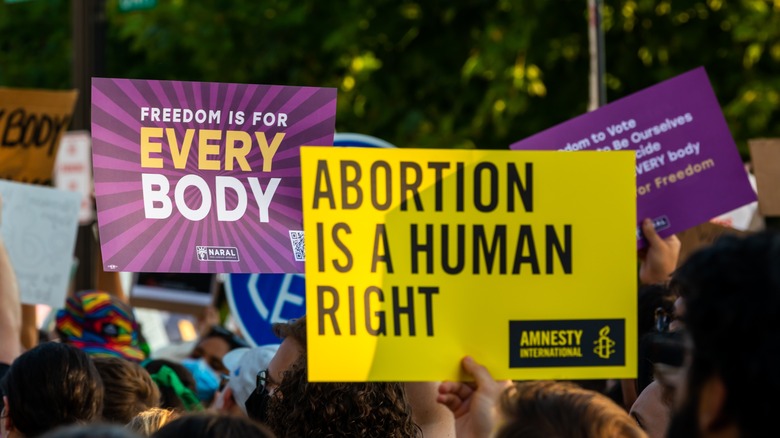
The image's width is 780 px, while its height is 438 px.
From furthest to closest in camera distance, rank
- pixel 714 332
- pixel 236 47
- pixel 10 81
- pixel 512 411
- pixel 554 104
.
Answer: pixel 10 81, pixel 236 47, pixel 554 104, pixel 512 411, pixel 714 332

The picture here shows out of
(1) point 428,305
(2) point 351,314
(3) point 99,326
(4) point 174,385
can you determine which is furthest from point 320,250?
(3) point 99,326

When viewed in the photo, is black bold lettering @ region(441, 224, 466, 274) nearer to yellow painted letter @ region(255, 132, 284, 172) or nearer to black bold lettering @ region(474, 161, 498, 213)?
black bold lettering @ region(474, 161, 498, 213)

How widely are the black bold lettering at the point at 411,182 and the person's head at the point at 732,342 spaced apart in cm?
99

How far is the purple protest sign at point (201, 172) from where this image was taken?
3.29 meters

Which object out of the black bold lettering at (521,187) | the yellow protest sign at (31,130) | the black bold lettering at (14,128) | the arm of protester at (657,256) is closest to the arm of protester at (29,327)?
the yellow protest sign at (31,130)

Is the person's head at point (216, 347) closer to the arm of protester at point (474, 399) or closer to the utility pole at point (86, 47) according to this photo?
the utility pole at point (86, 47)

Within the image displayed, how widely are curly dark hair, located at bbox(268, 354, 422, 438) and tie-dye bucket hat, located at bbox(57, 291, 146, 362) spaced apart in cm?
214

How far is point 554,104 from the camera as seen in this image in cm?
1056

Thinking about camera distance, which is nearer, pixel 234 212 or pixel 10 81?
pixel 234 212

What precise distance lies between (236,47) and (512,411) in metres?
10.3

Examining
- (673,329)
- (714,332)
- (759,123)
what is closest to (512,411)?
(714,332)

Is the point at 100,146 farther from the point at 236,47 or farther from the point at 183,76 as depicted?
the point at 183,76

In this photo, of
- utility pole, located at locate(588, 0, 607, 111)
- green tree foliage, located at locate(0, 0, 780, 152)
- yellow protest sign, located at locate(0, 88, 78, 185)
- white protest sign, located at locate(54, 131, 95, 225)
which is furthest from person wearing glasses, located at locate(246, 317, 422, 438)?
white protest sign, located at locate(54, 131, 95, 225)

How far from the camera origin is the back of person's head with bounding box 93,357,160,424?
13.9ft
